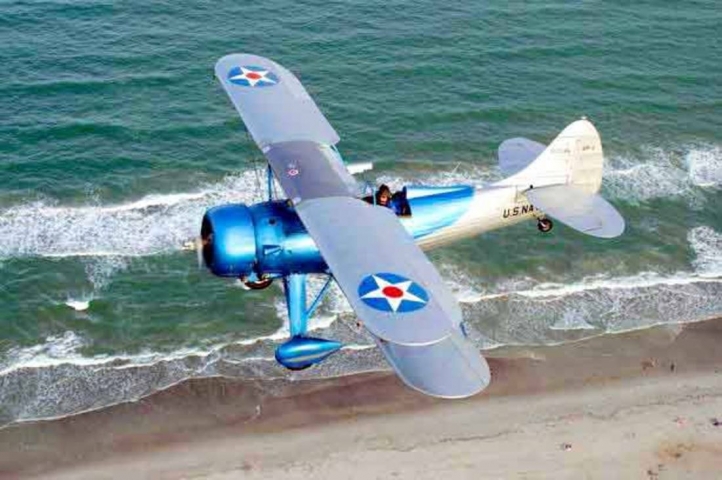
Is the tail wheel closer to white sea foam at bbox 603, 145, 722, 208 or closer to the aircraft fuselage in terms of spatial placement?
the aircraft fuselage

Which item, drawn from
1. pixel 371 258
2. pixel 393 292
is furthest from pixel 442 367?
pixel 371 258

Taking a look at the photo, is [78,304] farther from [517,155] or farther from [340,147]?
[517,155]

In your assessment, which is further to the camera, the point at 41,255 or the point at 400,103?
the point at 400,103

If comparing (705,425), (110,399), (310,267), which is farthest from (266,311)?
(705,425)

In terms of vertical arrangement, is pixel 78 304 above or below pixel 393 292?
below

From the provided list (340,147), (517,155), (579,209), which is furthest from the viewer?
(340,147)

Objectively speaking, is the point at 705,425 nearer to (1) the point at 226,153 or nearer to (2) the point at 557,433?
(2) the point at 557,433

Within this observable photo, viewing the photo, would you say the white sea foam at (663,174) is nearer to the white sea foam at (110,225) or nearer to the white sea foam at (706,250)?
the white sea foam at (706,250)
